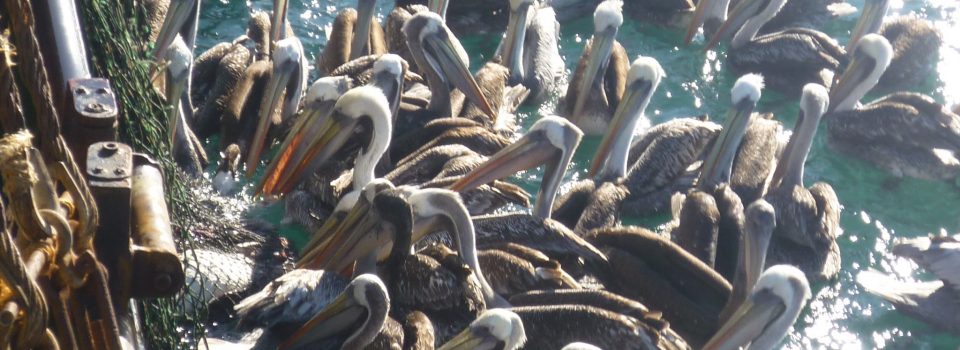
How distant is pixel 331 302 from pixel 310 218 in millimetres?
1517

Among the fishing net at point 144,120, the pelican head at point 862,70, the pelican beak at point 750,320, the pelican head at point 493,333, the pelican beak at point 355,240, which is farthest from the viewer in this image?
the pelican head at point 862,70

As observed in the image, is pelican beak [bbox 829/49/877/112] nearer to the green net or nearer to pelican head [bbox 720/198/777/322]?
pelican head [bbox 720/198/777/322]

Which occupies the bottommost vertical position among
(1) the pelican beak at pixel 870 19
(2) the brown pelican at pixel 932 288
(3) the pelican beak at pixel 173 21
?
(2) the brown pelican at pixel 932 288

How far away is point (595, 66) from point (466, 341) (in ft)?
10.6

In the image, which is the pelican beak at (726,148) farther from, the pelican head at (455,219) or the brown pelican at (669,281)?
the pelican head at (455,219)

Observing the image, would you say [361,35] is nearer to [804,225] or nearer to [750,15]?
[750,15]

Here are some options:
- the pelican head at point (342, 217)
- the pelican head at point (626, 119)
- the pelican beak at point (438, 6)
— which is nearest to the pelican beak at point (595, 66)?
the pelican head at point (626, 119)

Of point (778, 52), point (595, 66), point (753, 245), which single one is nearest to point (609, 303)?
point (753, 245)

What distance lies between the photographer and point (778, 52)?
866 centimetres

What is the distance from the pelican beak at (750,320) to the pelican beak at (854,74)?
9.64 feet

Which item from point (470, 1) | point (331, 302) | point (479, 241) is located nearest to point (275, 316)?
point (331, 302)

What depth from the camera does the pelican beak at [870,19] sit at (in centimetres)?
892

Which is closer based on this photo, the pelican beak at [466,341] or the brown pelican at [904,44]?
the pelican beak at [466,341]

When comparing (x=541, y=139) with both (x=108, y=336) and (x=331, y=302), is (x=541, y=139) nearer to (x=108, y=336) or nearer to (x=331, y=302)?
(x=331, y=302)
